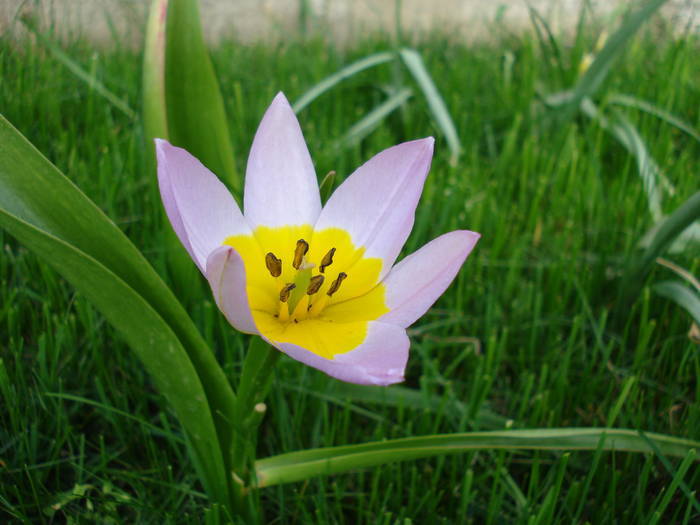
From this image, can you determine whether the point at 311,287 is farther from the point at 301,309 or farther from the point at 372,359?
the point at 372,359

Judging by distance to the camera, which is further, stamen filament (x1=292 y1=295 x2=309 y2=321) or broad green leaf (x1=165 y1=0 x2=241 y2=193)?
broad green leaf (x1=165 y1=0 x2=241 y2=193)

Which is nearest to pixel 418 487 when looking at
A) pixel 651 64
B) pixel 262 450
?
pixel 262 450

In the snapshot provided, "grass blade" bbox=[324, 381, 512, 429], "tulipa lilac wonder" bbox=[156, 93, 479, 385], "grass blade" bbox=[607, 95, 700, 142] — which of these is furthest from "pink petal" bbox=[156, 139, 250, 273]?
"grass blade" bbox=[607, 95, 700, 142]

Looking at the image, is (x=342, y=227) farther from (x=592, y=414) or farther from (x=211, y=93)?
(x=592, y=414)

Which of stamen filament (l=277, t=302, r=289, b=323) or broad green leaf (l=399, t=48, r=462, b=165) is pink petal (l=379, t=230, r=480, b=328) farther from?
broad green leaf (l=399, t=48, r=462, b=165)

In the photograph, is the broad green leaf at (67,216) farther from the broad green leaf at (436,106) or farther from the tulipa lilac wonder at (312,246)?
the broad green leaf at (436,106)

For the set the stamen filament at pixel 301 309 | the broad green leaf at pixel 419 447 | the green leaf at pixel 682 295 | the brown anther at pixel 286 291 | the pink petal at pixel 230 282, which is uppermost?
the pink petal at pixel 230 282

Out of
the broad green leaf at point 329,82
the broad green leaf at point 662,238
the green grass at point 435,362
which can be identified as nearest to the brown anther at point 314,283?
the green grass at point 435,362

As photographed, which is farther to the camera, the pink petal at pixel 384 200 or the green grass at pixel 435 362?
the green grass at pixel 435 362
